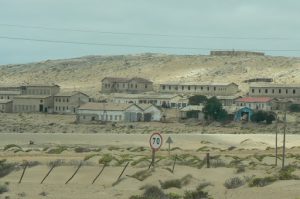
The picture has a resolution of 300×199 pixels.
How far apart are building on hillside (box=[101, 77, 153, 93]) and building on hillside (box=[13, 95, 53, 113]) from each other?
23650 mm

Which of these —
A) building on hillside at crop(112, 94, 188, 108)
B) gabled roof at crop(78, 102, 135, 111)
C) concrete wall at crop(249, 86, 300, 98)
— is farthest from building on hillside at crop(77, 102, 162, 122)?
concrete wall at crop(249, 86, 300, 98)

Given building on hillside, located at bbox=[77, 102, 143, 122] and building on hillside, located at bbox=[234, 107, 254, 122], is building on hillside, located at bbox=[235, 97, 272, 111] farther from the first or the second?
building on hillside, located at bbox=[77, 102, 143, 122]

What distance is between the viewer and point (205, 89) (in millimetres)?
142000

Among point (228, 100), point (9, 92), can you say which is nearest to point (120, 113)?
point (228, 100)

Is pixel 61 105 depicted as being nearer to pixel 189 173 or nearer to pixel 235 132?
pixel 235 132

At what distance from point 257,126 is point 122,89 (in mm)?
49333

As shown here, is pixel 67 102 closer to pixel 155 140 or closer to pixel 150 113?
pixel 150 113

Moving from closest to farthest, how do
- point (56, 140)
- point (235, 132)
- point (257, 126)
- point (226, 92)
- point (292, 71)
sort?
point (56, 140)
point (235, 132)
point (257, 126)
point (226, 92)
point (292, 71)

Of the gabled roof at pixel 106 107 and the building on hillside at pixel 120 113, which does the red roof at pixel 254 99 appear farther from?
the gabled roof at pixel 106 107

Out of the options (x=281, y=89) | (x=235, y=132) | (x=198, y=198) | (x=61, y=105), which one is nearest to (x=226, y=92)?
(x=281, y=89)

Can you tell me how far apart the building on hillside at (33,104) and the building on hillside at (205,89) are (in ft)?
91.6

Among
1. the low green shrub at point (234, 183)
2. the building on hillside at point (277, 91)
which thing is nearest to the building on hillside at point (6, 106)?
the building on hillside at point (277, 91)

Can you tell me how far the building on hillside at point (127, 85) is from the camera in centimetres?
14750

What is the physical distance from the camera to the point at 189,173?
33.4 m
